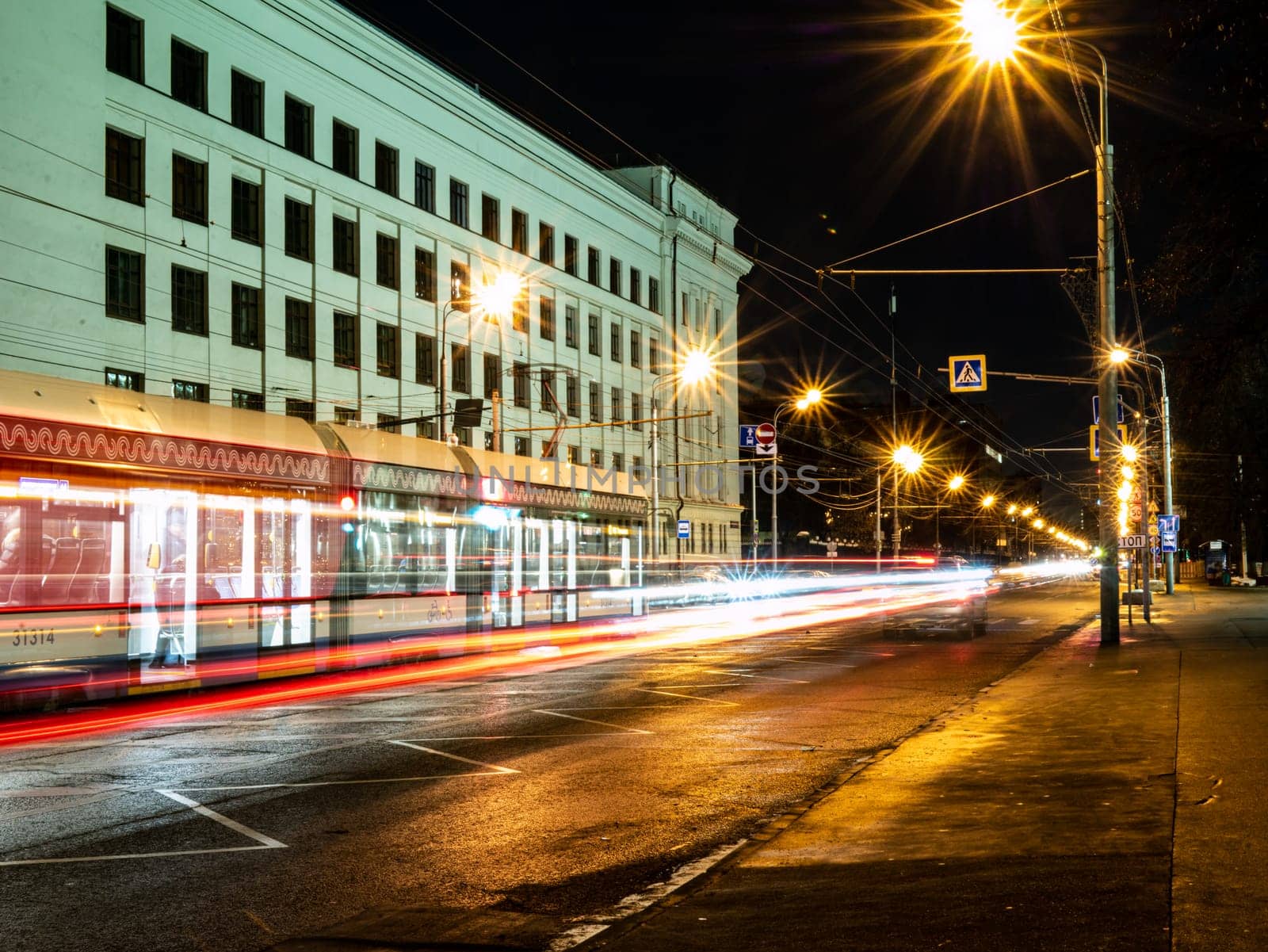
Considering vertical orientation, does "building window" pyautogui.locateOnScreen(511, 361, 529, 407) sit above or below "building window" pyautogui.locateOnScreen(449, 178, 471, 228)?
below

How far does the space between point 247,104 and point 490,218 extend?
14.3 meters

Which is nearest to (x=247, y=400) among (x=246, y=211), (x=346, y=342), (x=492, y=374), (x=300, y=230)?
(x=246, y=211)

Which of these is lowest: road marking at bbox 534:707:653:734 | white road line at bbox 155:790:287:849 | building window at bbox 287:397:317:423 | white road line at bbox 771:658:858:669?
white road line at bbox 771:658:858:669

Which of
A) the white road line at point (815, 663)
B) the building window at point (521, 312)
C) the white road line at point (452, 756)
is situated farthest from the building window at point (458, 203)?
the white road line at point (452, 756)

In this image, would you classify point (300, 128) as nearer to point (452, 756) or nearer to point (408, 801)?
point (452, 756)

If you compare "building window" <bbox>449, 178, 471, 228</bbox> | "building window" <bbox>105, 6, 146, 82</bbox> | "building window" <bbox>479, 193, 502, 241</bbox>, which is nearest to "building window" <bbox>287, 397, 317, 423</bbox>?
"building window" <bbox>105, 6, 146, 82</bbox>

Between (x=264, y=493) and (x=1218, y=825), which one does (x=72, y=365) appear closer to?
(x=264, y=493)

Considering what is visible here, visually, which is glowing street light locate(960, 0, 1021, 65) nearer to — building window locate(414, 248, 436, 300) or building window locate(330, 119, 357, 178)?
building window locate(330, 119, 357, 178)

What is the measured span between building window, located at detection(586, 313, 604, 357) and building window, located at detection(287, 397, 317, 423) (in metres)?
21.2

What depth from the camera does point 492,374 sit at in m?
51.4

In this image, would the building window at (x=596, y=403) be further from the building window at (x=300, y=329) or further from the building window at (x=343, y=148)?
the building window at (x=300, y=329)

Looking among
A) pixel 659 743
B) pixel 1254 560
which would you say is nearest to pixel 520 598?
pixel 659 743

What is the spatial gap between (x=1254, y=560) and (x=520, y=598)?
60.6m

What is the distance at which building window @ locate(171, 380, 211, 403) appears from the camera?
1384 inches
